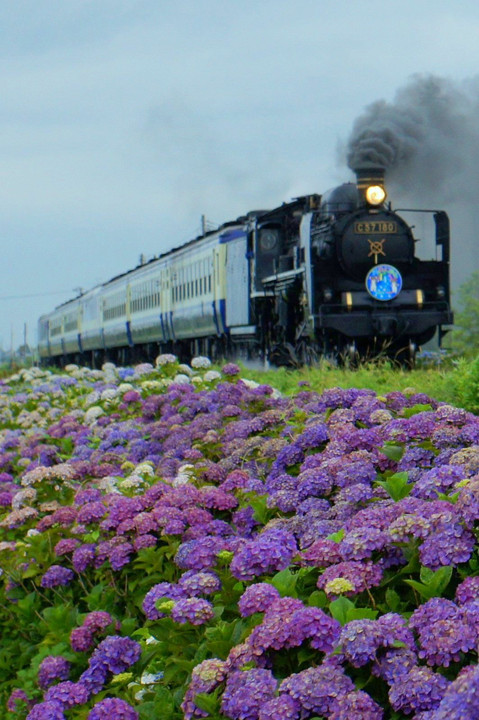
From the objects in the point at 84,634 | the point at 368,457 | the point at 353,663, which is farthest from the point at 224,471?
the point at 353,663

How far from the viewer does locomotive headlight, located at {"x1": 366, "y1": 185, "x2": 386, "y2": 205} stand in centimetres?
A: 1677

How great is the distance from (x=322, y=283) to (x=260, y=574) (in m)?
12.8

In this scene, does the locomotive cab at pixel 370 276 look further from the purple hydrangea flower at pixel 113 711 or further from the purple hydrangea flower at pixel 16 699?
the purple hydrangea flower at pixel 113 711

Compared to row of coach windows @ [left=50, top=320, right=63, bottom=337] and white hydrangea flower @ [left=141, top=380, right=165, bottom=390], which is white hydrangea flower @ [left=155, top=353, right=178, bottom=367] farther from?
row of coach windows @ [left=50, top=320, right=63, bottom=337]

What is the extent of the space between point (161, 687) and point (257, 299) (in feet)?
51.0

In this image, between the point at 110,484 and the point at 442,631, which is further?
the point at 110,484

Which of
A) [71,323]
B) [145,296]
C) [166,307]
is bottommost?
[71,323]

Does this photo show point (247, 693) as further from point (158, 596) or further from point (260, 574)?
point (158, 596)

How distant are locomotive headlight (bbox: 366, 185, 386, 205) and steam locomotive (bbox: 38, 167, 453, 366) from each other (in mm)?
22

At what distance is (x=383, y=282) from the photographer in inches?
658

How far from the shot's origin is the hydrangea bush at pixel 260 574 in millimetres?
2861

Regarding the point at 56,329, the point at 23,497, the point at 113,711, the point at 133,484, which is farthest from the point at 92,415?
the point at 56,329

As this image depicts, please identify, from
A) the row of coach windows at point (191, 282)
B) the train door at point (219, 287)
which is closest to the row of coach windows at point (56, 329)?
the row of coach windows at point (191, 282)

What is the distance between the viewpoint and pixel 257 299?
61.8 ft
